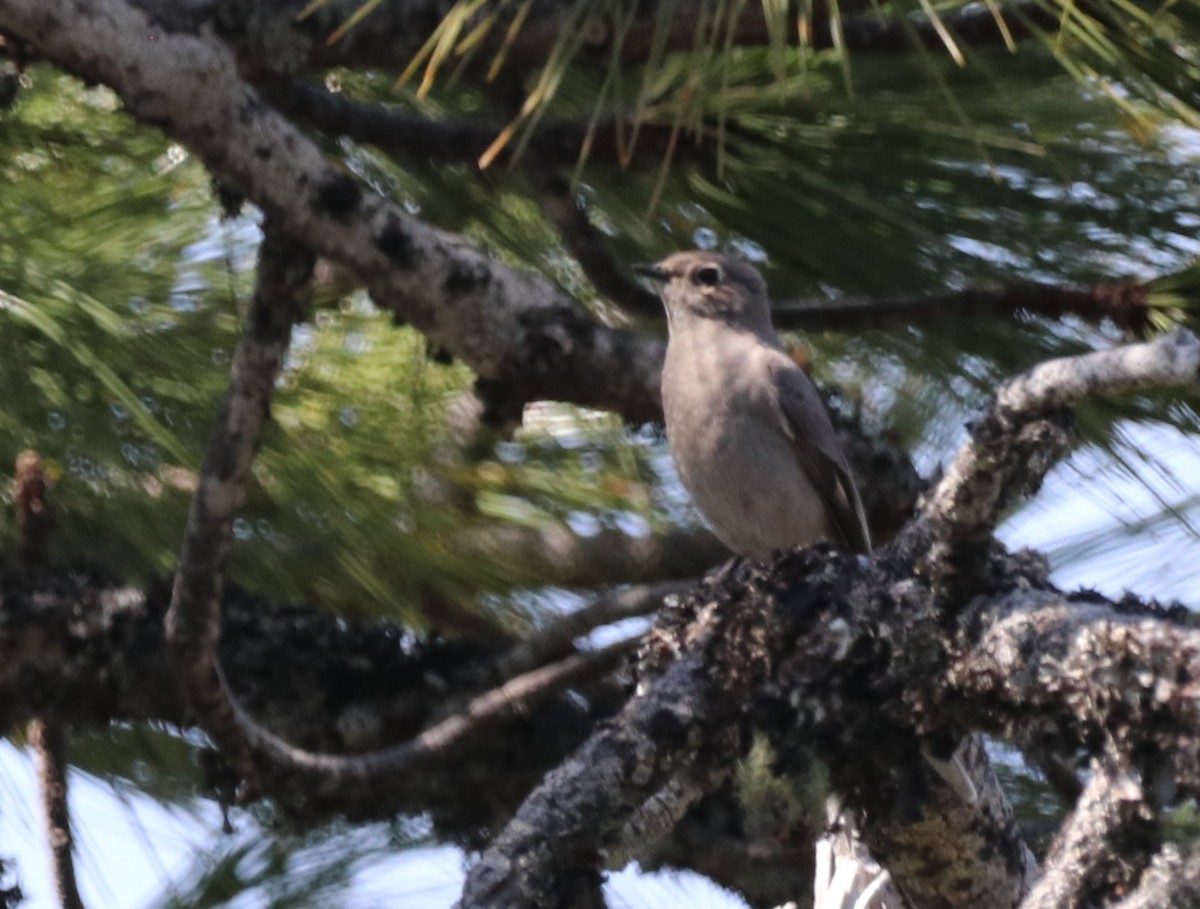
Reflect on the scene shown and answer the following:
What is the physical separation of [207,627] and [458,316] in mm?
596

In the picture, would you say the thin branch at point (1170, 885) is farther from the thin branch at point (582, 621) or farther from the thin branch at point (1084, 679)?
the thin branch at point (582, 621)

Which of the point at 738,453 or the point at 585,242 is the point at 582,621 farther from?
the point at 738,453

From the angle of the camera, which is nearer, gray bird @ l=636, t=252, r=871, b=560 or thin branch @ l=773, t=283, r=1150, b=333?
thin branch @ l=773, t=283, r=1150, b=333

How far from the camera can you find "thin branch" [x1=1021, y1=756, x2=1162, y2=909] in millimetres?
1391

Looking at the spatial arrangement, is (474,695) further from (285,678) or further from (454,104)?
(454,104)

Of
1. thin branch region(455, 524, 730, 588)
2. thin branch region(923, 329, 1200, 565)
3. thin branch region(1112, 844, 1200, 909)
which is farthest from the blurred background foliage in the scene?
thin branch region(1112, 844, 1200, 909)

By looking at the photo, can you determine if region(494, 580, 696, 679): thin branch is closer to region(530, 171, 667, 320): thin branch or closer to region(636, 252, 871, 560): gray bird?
region(636, 252, 871, 560): gray bird

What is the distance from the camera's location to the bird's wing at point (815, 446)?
3209mm

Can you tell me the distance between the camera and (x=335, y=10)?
2.67 metres

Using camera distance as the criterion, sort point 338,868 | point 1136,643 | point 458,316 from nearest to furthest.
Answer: point 1136,643 → point 458,316 → point 338,868

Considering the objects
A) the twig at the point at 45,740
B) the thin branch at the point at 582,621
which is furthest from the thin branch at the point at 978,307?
the twig at the point at 45,740

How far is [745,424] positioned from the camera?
3480mm

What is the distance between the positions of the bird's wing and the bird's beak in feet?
1.18

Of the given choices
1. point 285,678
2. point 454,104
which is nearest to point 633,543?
point 285,678
